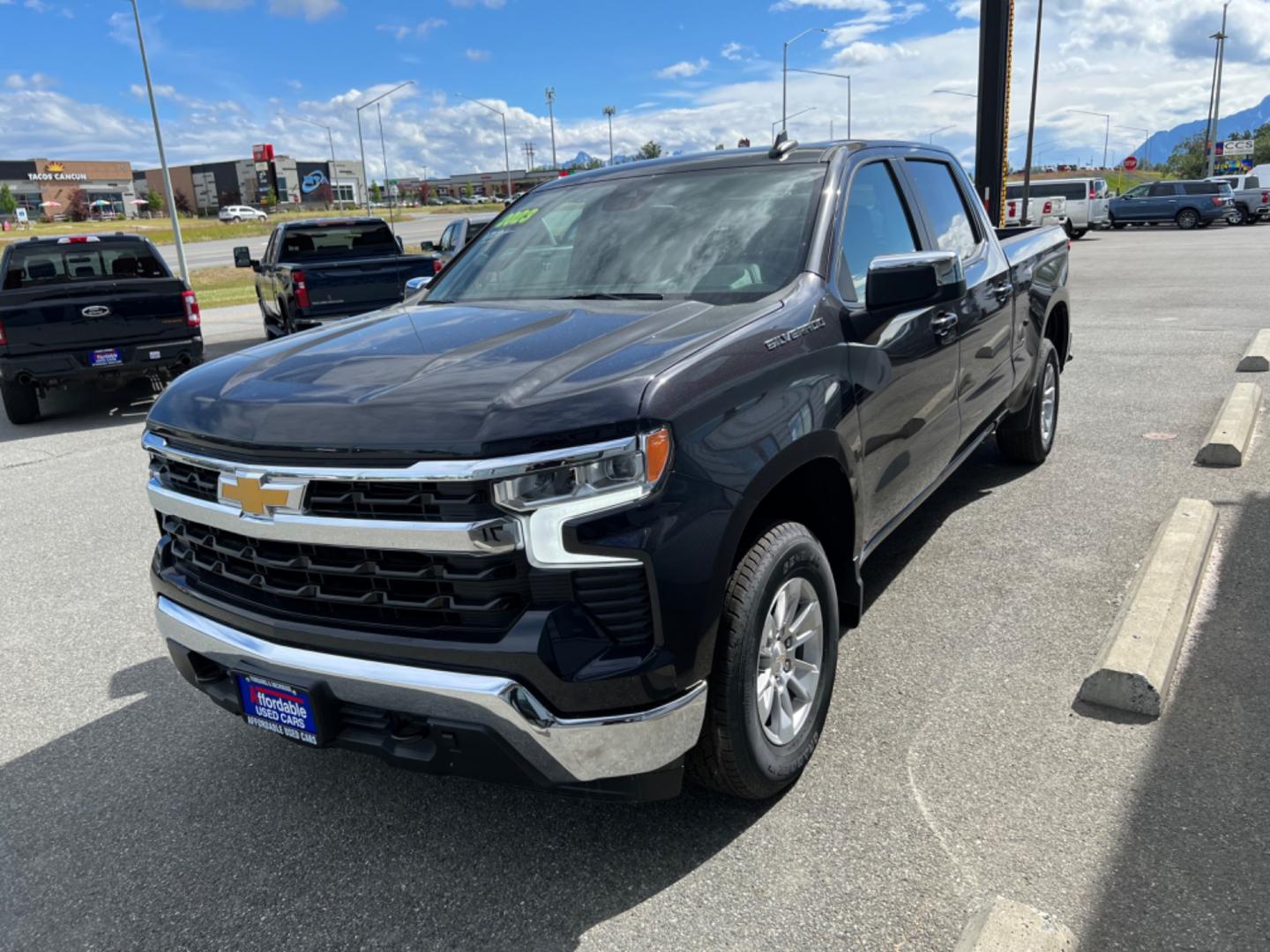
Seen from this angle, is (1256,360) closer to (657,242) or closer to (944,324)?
(944,324)

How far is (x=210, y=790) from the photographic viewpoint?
3.21 metres

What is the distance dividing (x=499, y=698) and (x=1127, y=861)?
1.74 m

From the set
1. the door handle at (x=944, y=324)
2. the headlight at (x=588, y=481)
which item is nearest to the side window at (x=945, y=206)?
the door handle at (x=944, y=324)

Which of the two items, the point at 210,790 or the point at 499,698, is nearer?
the point at 499,698

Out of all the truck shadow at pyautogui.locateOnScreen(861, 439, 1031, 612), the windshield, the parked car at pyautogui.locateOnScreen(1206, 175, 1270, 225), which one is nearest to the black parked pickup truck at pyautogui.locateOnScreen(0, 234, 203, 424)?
the windshield

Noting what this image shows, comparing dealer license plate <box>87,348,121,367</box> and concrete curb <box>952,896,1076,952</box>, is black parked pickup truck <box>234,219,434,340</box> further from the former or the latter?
concrete curb <box>952,896,1076,952</box>

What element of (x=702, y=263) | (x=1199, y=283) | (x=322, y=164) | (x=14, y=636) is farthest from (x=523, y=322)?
(x=322, y=164)

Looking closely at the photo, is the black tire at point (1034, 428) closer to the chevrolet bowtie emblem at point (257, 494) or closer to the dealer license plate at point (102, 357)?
the chevrolet bowtie emblem at point (257, 494)

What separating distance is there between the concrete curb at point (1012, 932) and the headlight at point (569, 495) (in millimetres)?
1186

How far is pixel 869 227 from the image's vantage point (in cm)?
377

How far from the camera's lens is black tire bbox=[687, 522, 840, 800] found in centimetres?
253

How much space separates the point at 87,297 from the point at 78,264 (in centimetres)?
88

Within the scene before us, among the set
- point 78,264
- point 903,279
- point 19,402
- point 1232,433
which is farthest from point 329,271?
point 903,279

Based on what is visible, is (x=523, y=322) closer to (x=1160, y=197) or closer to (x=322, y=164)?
(x=1160, y=197)
